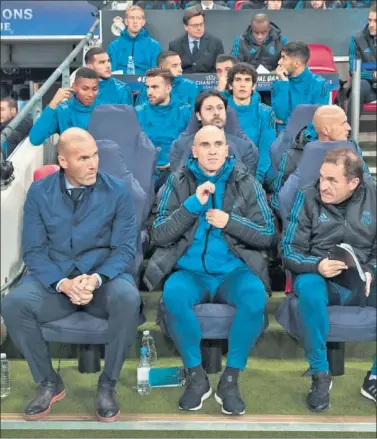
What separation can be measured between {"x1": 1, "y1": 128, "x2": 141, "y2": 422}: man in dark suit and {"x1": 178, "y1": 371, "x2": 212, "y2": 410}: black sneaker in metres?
0.27

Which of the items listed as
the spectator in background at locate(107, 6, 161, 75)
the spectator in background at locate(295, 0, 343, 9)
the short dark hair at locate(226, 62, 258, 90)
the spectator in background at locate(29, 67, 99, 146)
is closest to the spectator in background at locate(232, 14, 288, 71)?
the spectator in background at locate(107, 6, 161, 75)

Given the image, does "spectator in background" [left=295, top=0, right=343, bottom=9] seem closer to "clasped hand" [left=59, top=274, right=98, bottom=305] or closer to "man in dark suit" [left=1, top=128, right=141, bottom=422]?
"man in dark suit" [left=1, top=128, right=141, bottom=422]

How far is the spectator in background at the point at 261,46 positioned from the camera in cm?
650

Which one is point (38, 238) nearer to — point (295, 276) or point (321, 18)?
point (295, 276)

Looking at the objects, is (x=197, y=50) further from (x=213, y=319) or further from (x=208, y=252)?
(x=213, y=319)

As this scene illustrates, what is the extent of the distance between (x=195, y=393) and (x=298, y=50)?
3.00 m

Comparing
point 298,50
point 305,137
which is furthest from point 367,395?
point 298,50

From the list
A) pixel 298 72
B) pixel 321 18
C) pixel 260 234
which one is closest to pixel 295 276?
pixel 260 234

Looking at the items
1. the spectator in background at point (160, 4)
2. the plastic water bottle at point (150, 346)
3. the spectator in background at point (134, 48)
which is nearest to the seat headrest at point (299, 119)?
the plastic water bottle at point (150, 346)

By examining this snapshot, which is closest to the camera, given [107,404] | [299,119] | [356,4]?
[107,404]

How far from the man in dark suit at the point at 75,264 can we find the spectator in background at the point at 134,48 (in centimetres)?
377

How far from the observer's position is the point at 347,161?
122 inches

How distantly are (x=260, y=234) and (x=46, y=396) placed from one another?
1036mm

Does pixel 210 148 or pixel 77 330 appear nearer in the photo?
pixel 77 330
